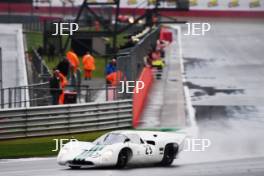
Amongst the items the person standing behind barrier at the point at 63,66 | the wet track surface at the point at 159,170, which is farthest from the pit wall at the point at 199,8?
the wet track surface at the point at 159,170

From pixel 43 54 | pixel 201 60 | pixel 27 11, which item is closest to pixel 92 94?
pixel 43 54

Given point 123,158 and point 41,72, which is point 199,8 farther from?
point 123,158

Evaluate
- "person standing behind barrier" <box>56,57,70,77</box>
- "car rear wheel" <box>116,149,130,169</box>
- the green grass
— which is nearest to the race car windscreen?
"car rear wheel" <box>116,149,130,169</box>

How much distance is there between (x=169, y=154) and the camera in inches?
783

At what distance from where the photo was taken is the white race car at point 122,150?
18.7 m

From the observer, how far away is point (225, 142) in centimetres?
2436

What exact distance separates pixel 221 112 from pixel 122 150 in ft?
39.3

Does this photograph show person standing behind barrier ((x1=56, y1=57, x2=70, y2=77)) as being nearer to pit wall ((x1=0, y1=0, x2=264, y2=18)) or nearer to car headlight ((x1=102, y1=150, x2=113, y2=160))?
car headlight ((x1=102, y1=150, x2=113, y2=160))

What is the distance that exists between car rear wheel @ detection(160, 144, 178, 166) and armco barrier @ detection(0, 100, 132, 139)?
524cm

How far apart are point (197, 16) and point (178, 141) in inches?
2307

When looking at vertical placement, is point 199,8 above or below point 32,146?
above

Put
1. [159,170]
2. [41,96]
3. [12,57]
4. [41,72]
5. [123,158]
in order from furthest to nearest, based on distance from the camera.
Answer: [12,57] → [41,72] → [41,96] → [159,170] → [123,158]

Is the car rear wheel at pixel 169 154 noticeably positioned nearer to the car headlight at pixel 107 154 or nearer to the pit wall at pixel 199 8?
the car headlight at pixel 107 154

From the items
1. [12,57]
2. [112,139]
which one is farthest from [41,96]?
[12,57]
